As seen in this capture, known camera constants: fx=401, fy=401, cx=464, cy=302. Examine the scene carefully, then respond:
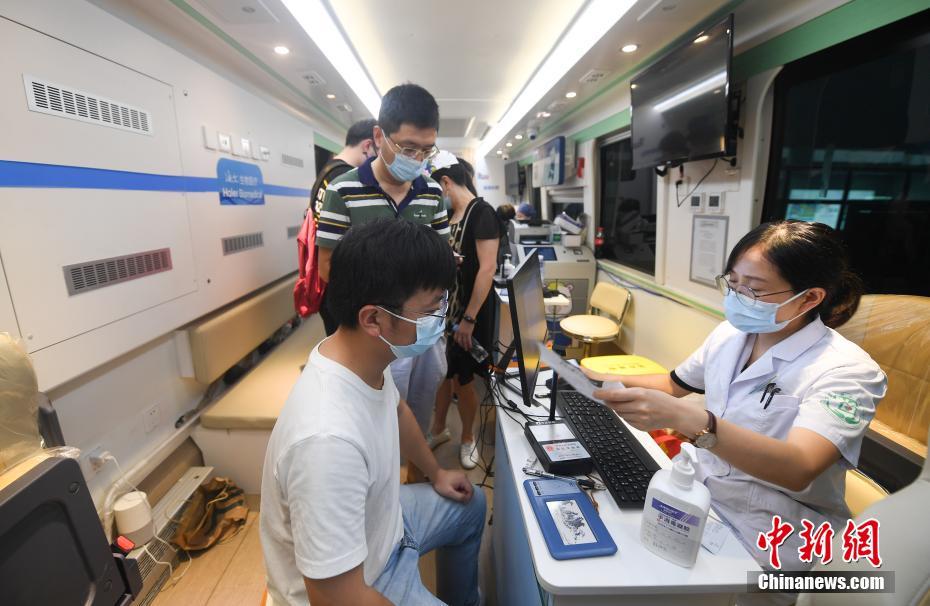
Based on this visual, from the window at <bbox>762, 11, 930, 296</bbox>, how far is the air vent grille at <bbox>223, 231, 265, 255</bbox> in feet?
10.5

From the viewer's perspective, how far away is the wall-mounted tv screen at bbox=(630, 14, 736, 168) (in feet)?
6.99

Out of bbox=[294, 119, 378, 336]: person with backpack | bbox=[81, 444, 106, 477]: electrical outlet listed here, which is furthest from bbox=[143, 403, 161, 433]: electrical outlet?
bbox=[294, 119, 378, 336]: person with backpack

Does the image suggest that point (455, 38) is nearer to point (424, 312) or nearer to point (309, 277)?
point (309, 277)

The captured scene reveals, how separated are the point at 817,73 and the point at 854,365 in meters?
1.79

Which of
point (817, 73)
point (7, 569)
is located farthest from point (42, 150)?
point (817, 73)

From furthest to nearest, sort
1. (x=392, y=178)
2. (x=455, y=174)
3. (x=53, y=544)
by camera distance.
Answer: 1. (x=455, y=174)
2. (x=392, y=178)
3. (x=53, y=544)

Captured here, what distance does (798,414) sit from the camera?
38.4 inches

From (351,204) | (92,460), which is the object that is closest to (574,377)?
(351,204)

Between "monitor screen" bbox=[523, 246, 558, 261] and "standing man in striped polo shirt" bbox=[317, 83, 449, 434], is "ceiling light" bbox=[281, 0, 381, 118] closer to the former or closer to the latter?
"standing man in striped polo shirt" bbox=[317, 83, 449, 434]

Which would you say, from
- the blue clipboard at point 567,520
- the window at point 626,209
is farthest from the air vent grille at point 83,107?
the window at point 626,209

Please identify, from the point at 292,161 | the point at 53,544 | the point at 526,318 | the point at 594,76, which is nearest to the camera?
the point at 53,544

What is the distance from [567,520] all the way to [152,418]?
2.07 metres

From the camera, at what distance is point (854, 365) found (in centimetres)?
96

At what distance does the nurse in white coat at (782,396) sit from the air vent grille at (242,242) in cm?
248
